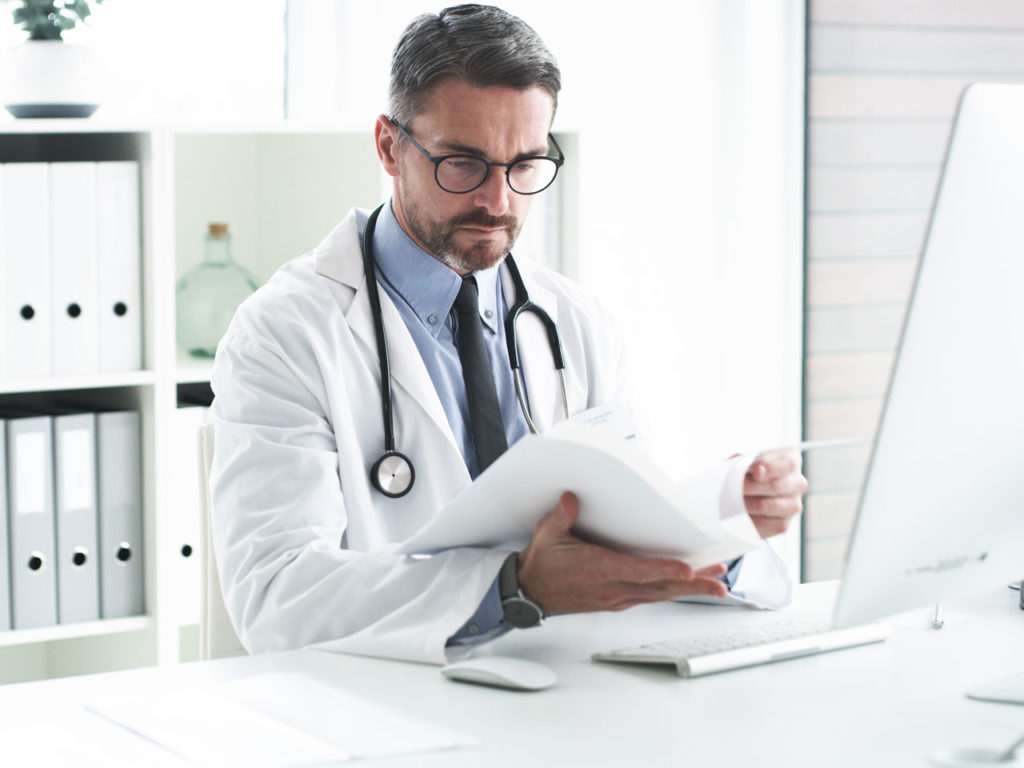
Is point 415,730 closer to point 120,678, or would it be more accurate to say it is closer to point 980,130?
point 120,678

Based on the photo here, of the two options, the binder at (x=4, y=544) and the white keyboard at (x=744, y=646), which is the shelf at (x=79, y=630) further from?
the white keyboard at (x=744, y=646)

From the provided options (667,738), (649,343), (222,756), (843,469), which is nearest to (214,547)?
(222,756)

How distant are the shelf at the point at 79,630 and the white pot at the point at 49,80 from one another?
949mm

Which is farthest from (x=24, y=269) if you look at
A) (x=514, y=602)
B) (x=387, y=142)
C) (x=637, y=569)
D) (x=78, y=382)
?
(x=637, y=569)

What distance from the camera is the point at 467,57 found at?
1715mm

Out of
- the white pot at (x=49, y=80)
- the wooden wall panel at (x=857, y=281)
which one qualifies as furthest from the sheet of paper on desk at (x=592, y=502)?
the wooden wall panel at (x=857, y=281)

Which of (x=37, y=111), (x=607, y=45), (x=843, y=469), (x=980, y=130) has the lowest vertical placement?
(x=843, y=469)

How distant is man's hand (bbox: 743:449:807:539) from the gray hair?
25.7 inches

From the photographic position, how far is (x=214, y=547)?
5.29 ft

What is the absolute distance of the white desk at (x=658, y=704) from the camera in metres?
1.01

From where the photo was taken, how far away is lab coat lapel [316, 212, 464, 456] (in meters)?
1.71

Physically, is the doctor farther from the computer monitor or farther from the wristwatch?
the computer monitor

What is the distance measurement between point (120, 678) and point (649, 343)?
2.25 m

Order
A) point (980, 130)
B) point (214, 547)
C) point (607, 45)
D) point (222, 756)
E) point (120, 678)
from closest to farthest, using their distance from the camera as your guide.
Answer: point (980, 130)
point (222, 756)
point (120, 678)
point (214, 547)
point (607, 45)
